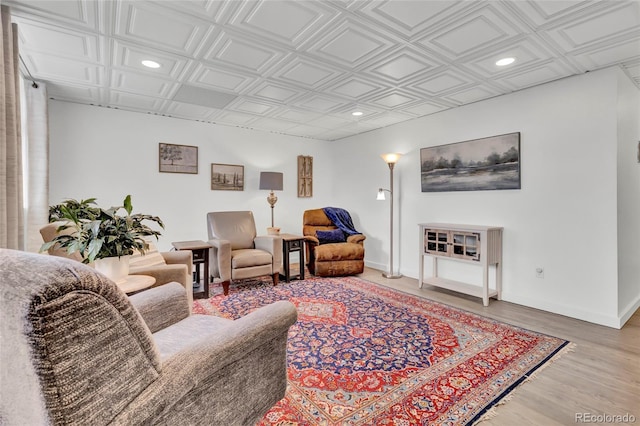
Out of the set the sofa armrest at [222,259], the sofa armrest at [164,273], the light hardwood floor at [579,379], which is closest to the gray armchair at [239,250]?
the sofa armrest at [222,259]

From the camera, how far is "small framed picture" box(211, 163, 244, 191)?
4809 mm

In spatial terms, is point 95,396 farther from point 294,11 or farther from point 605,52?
point 605,52

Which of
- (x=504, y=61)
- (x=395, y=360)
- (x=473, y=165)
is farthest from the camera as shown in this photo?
(x=473, y=165)

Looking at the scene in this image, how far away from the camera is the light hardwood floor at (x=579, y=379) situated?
165 centimetres

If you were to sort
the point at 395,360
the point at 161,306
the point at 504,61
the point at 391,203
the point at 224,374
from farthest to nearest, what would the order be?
1. the point at 391,203
2. the point at 504,61
3. the point at 395,360
4. the point at 161,306
5. the point at 224,374

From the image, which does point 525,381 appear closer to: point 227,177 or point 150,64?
point 150,64

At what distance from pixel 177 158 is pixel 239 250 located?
1656 mm

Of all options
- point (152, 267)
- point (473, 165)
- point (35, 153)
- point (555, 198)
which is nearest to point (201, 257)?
point (152, 267)

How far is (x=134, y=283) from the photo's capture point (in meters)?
2.01

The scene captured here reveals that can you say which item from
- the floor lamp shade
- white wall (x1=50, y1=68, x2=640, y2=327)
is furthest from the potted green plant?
the floor lamp shade

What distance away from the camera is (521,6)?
6.52 feet

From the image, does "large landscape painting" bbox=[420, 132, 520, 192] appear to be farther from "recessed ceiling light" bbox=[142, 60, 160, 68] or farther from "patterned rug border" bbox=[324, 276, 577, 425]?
"recessed ceiling light" bbox=[142, 60, 160, 68]

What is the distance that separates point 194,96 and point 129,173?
1479 mm

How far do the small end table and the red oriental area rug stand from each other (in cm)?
108
